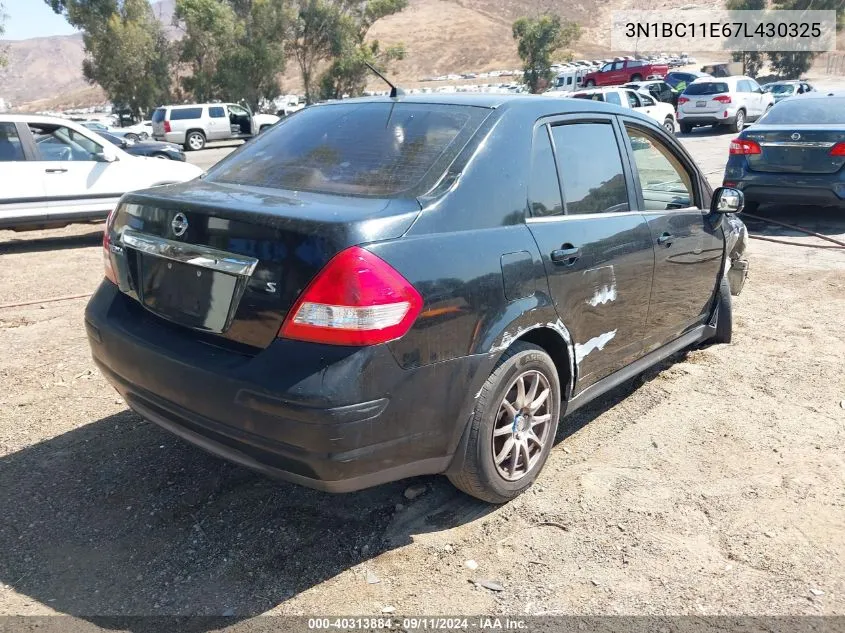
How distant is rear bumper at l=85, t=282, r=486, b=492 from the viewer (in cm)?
242

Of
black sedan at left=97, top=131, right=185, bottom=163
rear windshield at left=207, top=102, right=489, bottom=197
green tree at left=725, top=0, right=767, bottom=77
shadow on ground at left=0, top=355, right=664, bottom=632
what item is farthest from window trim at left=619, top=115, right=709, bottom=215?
green tree at left=725, top=0, right=767, bottom=77

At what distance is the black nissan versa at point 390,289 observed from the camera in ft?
8.05

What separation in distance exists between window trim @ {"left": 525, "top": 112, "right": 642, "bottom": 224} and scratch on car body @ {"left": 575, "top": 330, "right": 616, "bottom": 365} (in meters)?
0.58

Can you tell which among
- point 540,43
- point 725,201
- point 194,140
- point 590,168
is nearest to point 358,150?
point 590,168

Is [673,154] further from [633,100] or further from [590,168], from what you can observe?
[633,100]

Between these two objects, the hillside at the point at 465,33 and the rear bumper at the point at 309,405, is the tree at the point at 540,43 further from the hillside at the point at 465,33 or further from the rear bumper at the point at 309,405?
the rear bumper at the point at 309,405

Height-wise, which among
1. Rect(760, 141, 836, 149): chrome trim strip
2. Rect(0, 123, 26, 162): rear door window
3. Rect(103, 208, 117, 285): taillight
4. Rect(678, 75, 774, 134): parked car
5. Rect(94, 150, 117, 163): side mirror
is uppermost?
Rect(0, 123, 26, 162): rear door window

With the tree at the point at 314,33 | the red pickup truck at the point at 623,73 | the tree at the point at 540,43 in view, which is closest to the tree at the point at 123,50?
the tree at the point at 314,33

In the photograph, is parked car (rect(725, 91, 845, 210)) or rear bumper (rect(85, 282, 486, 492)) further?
parked car (rect(725, 91, 845, 210))

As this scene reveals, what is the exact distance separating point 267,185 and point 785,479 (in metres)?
2.77

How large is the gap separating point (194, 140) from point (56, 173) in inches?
832

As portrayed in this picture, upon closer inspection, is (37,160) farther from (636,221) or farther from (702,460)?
(702,460)

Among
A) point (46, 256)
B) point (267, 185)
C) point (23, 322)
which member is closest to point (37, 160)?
point (46, 256)

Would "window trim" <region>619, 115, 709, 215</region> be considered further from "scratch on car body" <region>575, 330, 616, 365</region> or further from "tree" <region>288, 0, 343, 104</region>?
"tree" <region>288, 0, 343, 104</region>
